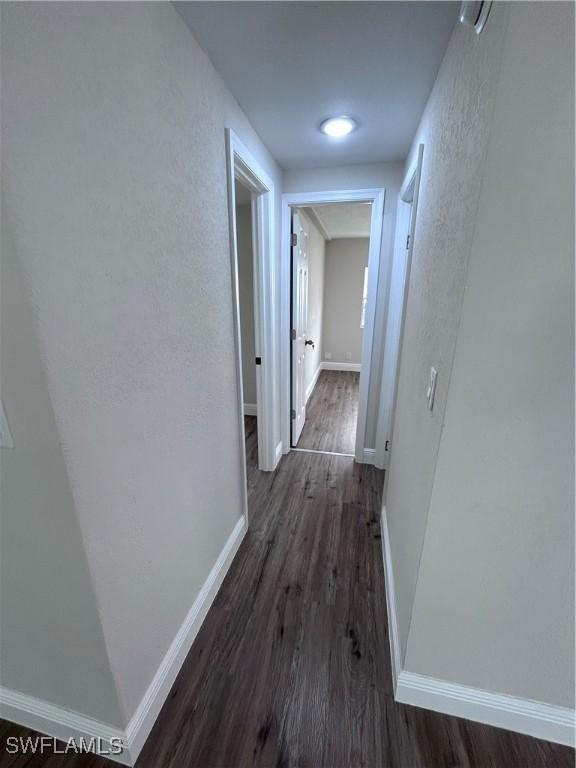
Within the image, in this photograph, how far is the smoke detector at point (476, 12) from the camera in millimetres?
731

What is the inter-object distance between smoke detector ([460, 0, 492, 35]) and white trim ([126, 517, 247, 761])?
2111 mm

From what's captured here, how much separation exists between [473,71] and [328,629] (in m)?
2.02

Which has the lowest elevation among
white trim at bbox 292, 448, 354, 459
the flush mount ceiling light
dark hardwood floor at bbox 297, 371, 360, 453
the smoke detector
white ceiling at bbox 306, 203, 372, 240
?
white trim at bbox 292, 448, 354, 459

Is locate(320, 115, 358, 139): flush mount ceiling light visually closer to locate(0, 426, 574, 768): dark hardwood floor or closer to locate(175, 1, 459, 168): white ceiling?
locate(175, 1, 459, 168): white ceiling

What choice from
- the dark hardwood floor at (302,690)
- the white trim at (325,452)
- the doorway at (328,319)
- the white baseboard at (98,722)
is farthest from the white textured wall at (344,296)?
the white baseboard at (98,722)

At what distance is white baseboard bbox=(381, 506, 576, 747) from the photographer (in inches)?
40.5

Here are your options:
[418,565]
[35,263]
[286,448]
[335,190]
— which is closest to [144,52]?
[35,263]

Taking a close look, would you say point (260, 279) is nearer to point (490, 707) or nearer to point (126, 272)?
point (126, 272)

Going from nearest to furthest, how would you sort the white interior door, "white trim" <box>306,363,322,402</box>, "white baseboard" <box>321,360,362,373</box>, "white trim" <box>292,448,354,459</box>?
the white interior door < "white trim" <box>292,448,354,459</box> < "white trim" <box>306,363,322,402</box> < "white baseboard" <box>321,360,362,373</box>

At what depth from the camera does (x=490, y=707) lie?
1073 mm

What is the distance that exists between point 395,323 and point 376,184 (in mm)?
950

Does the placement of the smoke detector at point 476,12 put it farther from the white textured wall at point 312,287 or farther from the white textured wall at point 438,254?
the white textured wall at point 312,287

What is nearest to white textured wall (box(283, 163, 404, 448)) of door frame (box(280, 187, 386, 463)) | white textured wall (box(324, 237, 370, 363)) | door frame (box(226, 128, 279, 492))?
door frame (box(280, 187, 386, 463))

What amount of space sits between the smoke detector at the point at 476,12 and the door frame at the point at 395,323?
3.01ft
